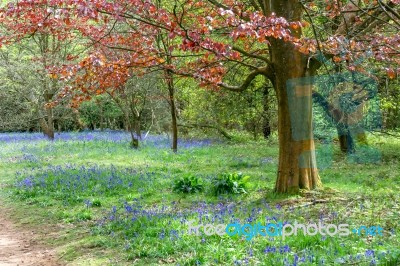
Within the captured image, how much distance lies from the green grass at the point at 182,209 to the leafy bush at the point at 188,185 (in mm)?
168

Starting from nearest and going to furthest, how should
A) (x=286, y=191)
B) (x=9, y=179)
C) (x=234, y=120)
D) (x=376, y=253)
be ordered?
(x=376, y=253), (x=286, y=191), (x=9, y=179), (x=234, y=120)

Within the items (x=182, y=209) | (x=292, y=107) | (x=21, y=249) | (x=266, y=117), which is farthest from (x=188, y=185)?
(x=266, y=117)

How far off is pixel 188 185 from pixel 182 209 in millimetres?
1428

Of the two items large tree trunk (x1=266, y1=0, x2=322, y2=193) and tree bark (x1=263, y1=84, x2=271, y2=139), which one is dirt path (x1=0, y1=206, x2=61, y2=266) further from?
tree bark (x1=263, y1=84, x2=271, y2=139)

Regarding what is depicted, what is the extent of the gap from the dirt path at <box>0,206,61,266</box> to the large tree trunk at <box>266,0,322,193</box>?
4164 millimetres

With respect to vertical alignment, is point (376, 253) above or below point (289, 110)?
below

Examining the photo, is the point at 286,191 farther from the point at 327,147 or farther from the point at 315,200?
the point at 327,147

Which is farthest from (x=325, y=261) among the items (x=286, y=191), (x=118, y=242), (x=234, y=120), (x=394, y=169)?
(x=234, y=120)

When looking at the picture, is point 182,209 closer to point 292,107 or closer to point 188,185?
point 188,185

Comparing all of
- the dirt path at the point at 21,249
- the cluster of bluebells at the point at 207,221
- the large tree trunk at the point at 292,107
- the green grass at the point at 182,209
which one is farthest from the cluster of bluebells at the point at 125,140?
the dirt path at the point at 21,249

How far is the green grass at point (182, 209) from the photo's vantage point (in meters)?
4.38

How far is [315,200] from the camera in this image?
6.66 metres

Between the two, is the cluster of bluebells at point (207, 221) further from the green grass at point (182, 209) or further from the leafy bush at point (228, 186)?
the leafy bush at point (228, 186)

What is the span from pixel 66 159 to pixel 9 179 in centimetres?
319
